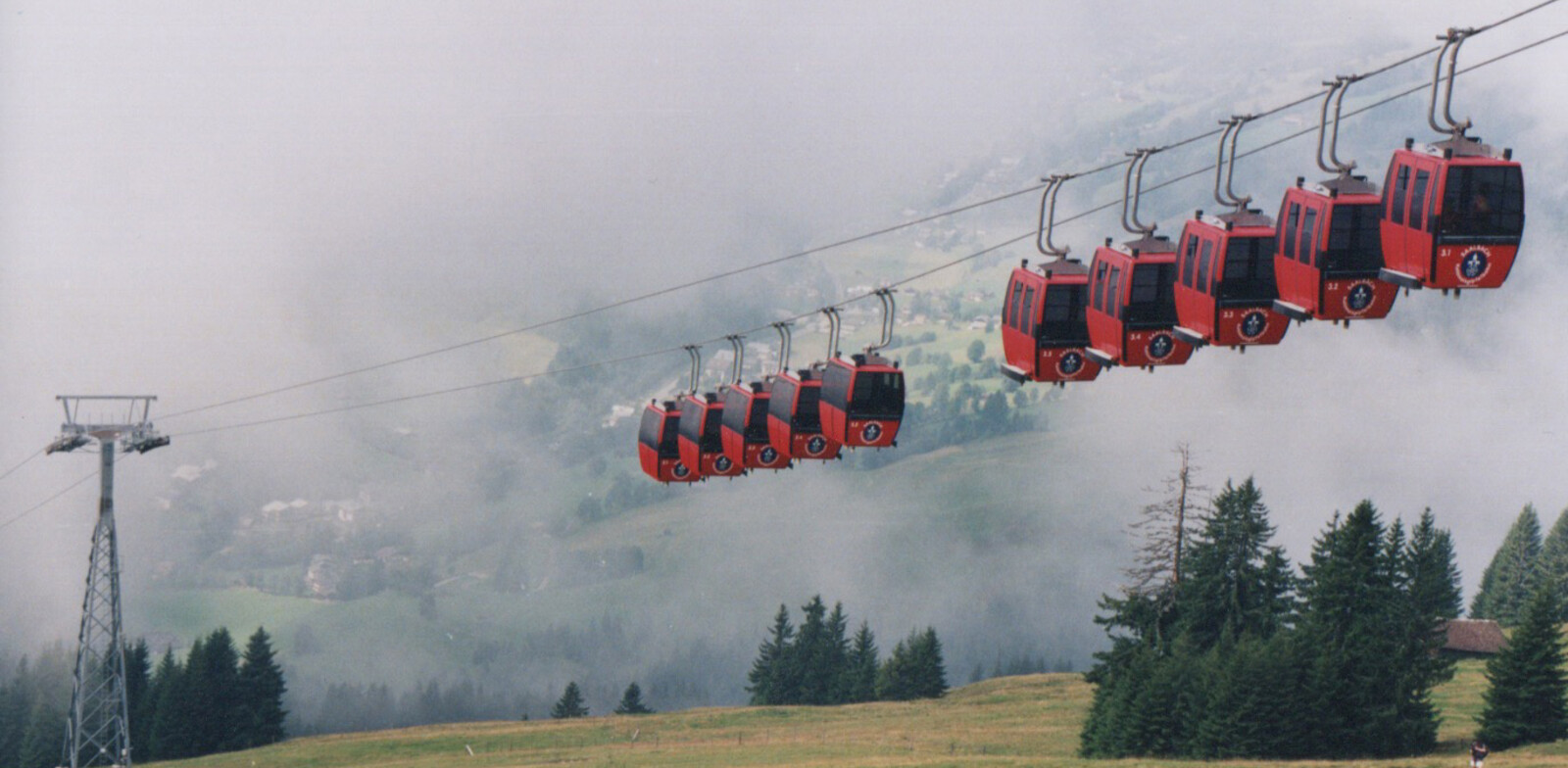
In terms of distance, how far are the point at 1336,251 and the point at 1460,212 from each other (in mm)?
4295

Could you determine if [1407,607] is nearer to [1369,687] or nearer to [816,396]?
[1369,687]

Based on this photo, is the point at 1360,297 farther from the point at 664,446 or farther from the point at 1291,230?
the point at 664,446

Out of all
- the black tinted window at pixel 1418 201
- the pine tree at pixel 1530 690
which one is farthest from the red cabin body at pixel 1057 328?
the pine tree at pixel 1530 690

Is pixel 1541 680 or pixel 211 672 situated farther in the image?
pixel 211 672

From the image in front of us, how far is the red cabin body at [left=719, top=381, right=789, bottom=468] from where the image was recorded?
68938 mm

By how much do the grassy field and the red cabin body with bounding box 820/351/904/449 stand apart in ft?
102

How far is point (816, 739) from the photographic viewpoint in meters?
120

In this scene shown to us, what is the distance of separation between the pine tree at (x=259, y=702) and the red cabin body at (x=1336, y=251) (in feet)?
453

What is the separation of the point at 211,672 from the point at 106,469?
257ft

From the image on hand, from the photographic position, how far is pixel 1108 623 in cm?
11788

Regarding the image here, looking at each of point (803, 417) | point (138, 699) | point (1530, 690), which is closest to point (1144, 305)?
point (803, 417)

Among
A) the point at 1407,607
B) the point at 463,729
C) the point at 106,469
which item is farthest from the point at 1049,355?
the point at 463,729

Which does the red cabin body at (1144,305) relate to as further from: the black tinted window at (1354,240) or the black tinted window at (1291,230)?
the black tinted window at (1354,240)

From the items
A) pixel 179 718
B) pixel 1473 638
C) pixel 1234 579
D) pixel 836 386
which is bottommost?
pixel 179 718
